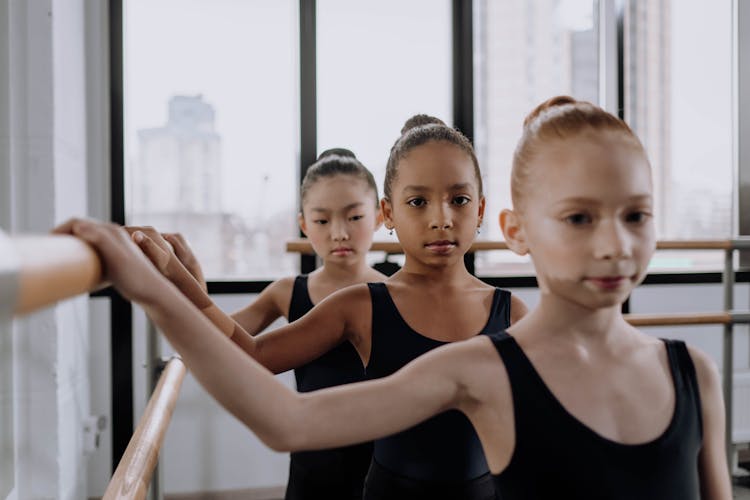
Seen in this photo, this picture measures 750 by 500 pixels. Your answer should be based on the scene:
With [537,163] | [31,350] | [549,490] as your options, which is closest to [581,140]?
[537,163]

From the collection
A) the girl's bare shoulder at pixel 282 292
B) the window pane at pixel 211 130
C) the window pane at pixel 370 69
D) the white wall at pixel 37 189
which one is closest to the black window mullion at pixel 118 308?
the window pane at pixel 211 130

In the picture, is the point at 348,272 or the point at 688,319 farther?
the point at 688,319

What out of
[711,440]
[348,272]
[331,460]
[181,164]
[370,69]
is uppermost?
[370,69]

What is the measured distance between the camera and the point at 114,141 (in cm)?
277

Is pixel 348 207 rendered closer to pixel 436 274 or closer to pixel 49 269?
pixel 436 274

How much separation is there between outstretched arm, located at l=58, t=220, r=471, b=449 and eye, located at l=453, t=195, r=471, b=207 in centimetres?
35

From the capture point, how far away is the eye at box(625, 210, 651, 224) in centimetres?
62

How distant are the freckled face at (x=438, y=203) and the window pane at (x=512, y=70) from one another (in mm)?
2182

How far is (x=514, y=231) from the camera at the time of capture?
0.72 m

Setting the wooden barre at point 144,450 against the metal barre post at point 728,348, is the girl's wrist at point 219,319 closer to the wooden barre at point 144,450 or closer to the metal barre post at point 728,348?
the wooden barre at point 144,450

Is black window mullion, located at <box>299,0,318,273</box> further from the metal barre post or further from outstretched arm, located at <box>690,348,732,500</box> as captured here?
outstretched arm, located at <box>690,348,732,500</box>

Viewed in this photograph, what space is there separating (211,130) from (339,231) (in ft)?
5.30

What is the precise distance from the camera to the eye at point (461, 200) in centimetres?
95

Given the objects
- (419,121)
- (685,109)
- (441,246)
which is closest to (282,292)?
(419,121)
